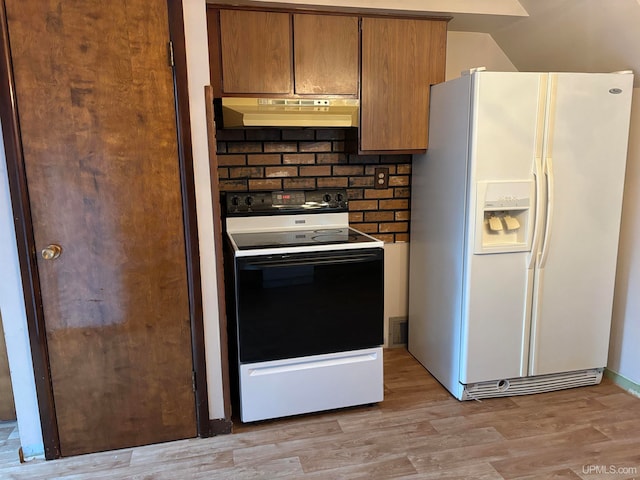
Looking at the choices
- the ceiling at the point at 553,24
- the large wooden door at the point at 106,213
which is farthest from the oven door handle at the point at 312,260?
the ceiling at the point at 553,24

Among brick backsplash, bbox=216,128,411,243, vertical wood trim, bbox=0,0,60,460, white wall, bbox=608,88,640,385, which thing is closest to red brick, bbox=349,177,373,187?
brick backsplash, bbox=216,128,411,243

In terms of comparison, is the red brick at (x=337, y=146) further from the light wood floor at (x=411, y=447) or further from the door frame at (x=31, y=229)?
the light wood floor at (x=411, y=447)

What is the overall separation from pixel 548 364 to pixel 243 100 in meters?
2.12

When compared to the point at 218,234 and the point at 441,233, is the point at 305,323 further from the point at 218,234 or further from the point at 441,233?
the point at 441,233

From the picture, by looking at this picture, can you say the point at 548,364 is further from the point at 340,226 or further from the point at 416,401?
the point at 340,226

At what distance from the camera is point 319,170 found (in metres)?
2.83

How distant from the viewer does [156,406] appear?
2104 millimetres

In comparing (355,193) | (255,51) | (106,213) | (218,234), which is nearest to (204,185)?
(218,234)

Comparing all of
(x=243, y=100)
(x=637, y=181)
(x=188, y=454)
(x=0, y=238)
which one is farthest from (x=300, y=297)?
(x=637, y=181)

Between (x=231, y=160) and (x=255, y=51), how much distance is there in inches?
25.0

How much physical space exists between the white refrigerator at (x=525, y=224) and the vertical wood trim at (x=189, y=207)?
1.30 metres

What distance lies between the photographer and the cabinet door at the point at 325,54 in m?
2.38

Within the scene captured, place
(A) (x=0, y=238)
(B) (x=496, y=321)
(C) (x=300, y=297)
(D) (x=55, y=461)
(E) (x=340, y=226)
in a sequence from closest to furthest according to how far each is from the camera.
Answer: (A) (x=0, y=238) → (D) (x=55, y=461) → (C) (x=300, y=297) → (B) (x=496, y=321) → (E) (x=340, y=226)

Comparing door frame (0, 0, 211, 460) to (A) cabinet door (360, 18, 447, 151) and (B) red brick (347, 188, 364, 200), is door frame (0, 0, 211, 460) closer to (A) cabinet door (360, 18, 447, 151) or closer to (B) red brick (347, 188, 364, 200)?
(A) cabinet door (360, 18, 447, 151)
